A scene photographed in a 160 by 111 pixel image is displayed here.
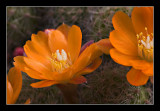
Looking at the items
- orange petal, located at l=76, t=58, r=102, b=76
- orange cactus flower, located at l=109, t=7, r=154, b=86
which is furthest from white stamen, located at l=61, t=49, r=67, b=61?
orange cactus flower, located at l=109, t=7, r=154, b=86

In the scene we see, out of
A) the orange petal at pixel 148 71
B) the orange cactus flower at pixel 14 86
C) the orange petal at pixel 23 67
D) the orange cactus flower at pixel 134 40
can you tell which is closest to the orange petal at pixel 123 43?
the orange cactus flower at pixel 134 40

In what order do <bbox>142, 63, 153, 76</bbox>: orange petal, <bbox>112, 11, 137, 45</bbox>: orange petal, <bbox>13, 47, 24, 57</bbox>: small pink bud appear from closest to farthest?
<bbox>142, 63, 153, 76</bbox>: orange petal, <bbox>112, 11, 137, 45</bbox>: orange petal, <bbox>13, 47, 24, 57</bbox>: small pink bud

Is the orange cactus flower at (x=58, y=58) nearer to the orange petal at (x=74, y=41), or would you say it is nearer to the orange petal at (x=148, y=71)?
the orange petal at (x=74, y=41)

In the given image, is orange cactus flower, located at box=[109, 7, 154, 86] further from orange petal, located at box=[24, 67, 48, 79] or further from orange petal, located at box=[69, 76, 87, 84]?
orange petal, located at box=[24, 67, 48, 79]

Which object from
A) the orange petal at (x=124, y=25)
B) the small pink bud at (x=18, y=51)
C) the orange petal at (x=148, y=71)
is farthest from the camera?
the small pink bud at (x=18, y=51)

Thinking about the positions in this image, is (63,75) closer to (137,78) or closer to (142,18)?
(137,78)

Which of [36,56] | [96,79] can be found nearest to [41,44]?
[36,56]

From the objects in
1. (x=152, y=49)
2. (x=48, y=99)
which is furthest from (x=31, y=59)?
(x=152, y=49)
